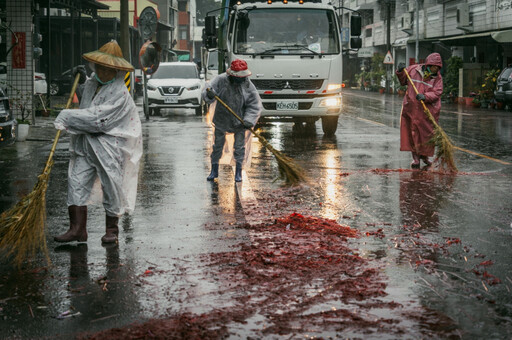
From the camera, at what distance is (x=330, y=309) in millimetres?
4711

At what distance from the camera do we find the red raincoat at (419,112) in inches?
485

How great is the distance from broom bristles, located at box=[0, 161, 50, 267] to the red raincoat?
7.18 metres

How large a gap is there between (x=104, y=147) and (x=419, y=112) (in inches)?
275

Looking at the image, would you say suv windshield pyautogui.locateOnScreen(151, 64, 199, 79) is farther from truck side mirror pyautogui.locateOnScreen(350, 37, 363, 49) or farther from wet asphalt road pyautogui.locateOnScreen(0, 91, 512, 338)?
wet asphalt road pyautogui.locateOnScreen(0, 91, 512, 338)

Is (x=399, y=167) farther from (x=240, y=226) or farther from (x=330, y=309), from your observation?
(x=330, y=309)

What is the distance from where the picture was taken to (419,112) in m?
12.5

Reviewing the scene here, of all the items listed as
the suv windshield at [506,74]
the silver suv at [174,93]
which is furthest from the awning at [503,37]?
the silver suv at [174,93]

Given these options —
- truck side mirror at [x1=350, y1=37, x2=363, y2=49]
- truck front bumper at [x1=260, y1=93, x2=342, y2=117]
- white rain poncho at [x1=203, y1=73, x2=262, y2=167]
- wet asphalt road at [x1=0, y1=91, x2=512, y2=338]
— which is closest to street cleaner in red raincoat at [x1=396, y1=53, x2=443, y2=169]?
wet asphalt road at [x1=0, y1=91, x2=512, y2=338]

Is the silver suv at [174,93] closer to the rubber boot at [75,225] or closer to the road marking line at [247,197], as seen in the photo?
the road marking line at [247,197]

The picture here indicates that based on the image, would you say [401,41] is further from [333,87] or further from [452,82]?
[333,87]

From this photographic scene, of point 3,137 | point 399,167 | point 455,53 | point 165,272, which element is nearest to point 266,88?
point 399,167

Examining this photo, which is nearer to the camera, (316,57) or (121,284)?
(121,284)

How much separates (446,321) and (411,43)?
51.1m

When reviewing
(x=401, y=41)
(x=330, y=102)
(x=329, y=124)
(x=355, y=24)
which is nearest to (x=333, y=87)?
(x=330, y=102)
